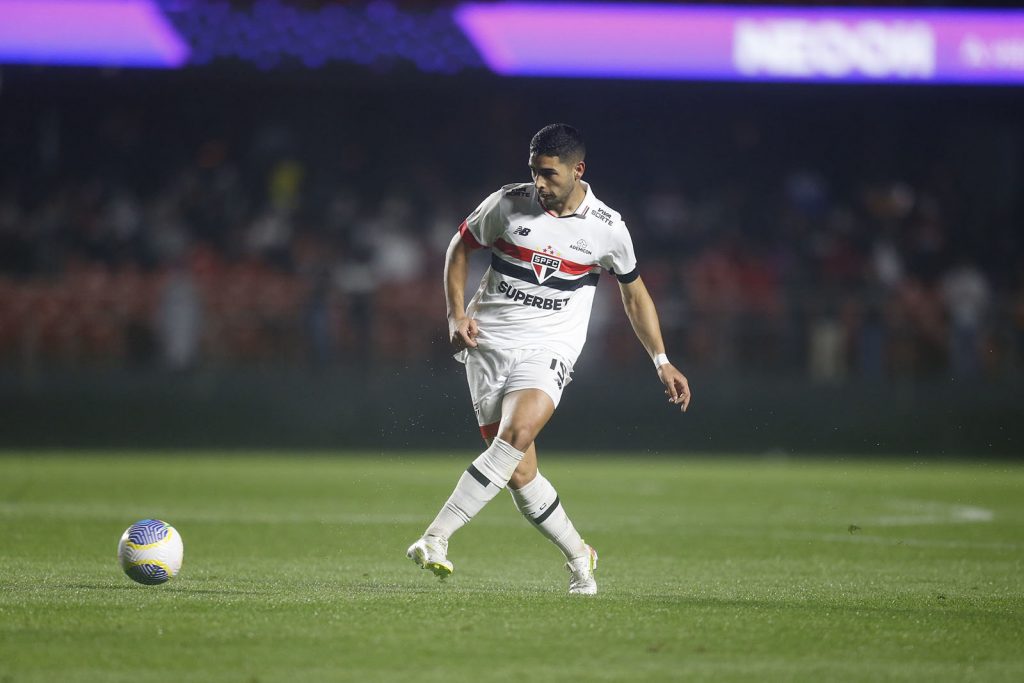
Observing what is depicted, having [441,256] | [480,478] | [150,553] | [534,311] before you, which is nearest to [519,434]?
[480,478]

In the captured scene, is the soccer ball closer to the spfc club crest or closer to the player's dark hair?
the spfc club crest

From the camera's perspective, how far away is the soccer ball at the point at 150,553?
6641mm

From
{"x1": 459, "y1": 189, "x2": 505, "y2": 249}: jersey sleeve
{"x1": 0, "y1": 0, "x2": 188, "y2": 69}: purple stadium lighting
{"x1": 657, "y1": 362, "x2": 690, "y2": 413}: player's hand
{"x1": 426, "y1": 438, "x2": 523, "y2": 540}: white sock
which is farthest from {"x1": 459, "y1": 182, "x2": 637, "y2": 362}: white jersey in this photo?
{"x1": 0, "y1": 0, "x2": 188, "y2": 69}: purple stadium lighting

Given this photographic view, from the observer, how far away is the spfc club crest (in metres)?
6.90

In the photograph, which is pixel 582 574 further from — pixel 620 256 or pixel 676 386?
pixel 620 256

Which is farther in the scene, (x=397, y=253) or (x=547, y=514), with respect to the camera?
(x=397, y=253)

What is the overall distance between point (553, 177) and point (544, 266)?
437 millimetres

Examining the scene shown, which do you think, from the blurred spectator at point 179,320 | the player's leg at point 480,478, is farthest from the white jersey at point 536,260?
the blurred spectator at point 179,320

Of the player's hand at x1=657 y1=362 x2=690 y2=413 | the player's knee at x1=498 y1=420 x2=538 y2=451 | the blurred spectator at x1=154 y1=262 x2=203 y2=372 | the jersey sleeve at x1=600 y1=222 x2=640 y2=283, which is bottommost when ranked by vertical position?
the player's knee at x1=498 y1=420 x2=538 y2=451

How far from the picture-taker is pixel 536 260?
22.7ft

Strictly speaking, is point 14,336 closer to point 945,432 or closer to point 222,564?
point 222,564

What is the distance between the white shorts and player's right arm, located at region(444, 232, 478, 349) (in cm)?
15

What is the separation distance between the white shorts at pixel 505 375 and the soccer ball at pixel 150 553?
Answer: 153cm

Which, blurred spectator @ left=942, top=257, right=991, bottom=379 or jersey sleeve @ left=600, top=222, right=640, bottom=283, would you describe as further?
blurred spectator @ left=942, top=257, right=991, bottom=379
